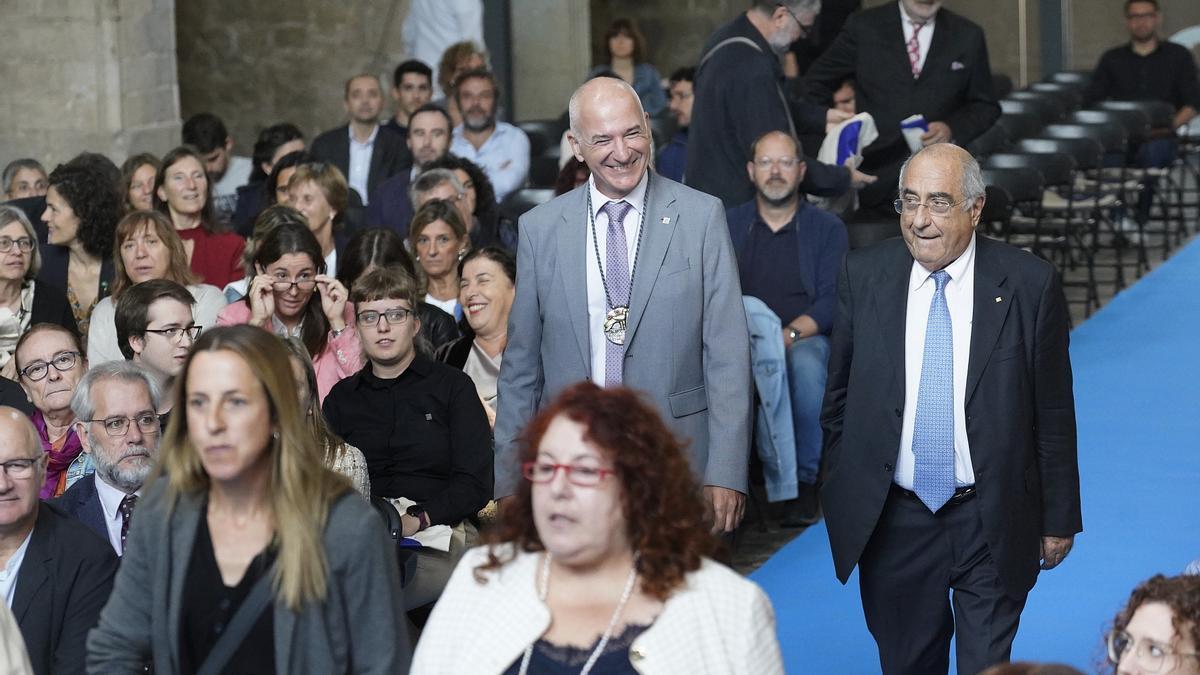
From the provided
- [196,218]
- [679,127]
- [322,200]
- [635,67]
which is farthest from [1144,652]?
[635,67]

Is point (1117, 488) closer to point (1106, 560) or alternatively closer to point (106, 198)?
point (1106, 560)

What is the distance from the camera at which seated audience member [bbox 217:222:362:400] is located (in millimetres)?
5915

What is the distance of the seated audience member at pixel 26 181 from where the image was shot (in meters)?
8.81

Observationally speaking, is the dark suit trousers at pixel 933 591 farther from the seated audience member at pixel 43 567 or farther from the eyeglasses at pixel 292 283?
the eyeglasses at pixel 292 283

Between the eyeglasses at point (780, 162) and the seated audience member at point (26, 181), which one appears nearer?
the eyeglasses at point (780, 162)

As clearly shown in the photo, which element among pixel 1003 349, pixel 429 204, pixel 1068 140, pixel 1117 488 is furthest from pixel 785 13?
pixel 1068 140

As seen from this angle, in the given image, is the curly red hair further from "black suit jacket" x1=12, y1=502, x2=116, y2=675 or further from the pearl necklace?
"black suit jacket" x1=12, y1=502, x2=116, y2=675

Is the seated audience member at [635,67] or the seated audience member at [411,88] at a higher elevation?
the seated audience member at [635,67]

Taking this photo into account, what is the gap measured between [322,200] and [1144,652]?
16.5 feet

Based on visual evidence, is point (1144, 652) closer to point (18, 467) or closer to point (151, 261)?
point (18, 467)

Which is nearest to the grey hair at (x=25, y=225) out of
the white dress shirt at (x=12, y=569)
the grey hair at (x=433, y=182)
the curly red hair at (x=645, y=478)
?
the grey hair at (x=433, y=182)

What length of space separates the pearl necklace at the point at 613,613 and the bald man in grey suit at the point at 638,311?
1412mm

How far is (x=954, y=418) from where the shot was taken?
163 inches

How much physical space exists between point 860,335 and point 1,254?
3521mm
